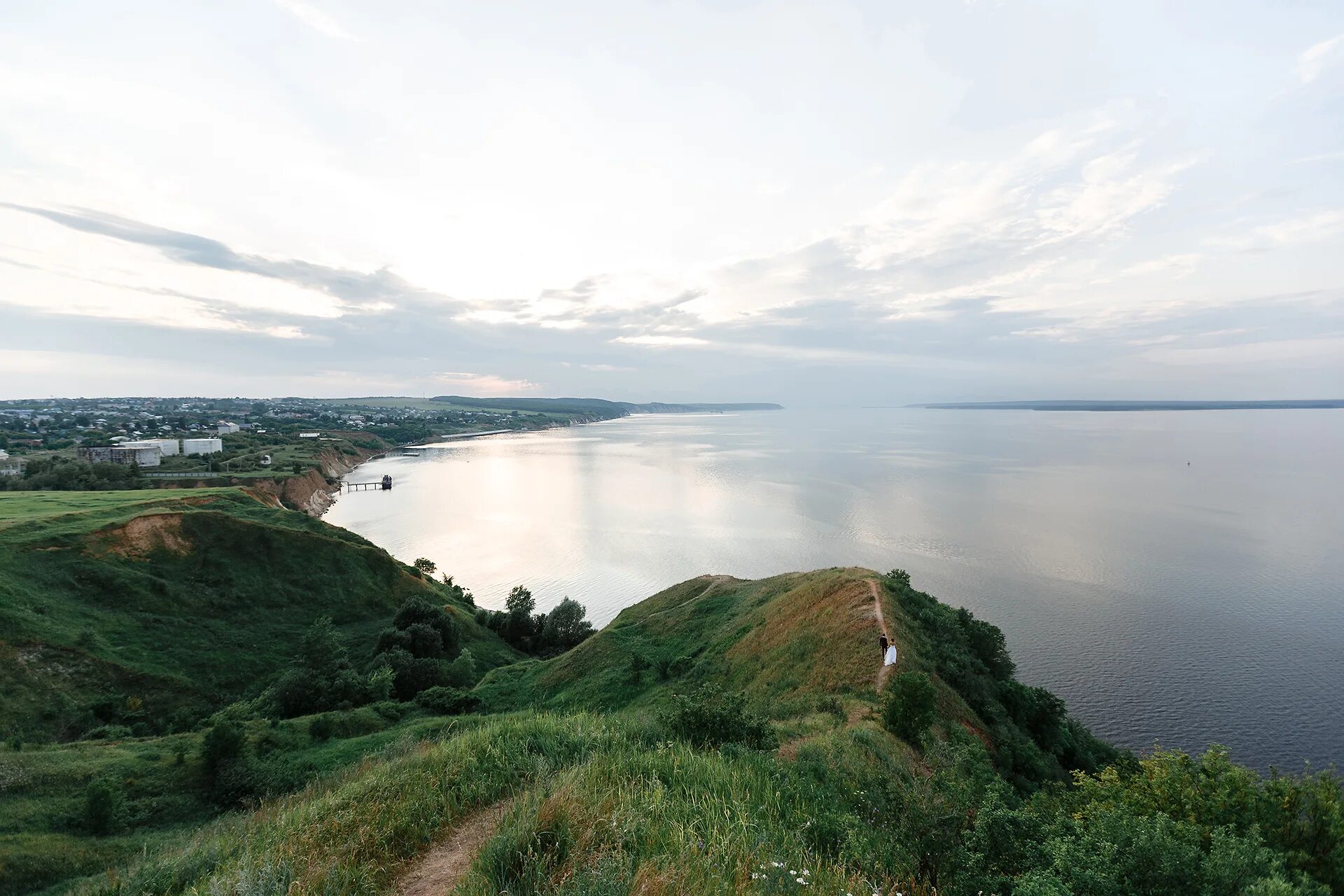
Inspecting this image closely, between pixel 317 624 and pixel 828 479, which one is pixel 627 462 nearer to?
pixel 828 479

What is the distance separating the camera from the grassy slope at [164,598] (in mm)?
23750

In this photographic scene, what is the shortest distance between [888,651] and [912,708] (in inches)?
159

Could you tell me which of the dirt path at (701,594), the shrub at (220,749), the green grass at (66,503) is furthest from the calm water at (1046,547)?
the shrub at (220,749)

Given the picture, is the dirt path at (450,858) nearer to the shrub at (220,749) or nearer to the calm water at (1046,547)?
the shrub at (220,749)

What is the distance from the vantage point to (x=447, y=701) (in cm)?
2370

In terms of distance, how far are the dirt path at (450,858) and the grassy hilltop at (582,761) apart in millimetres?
33

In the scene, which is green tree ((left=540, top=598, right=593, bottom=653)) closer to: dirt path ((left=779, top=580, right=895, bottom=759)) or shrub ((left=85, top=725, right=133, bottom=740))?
shrub ((left=85, top=725, right=133, bottom=740))

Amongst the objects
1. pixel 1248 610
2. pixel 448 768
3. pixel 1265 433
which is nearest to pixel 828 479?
pixel 1248 610

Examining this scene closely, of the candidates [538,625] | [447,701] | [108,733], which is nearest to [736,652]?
[447,701]

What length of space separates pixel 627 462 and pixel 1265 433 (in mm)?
223435

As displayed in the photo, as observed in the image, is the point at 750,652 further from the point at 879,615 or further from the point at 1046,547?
the point at 1046,547

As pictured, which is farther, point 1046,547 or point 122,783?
point 1046,547

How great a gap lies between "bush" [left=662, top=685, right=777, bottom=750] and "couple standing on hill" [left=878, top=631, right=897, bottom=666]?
9.57m

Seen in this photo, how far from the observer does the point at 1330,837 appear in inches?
348
